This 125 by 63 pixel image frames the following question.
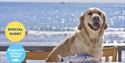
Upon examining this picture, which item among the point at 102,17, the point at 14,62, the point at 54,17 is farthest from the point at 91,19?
the point at 54,17

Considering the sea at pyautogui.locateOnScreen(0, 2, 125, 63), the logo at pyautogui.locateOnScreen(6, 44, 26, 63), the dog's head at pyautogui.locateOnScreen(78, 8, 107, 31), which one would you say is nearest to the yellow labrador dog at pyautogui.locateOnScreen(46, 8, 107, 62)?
the dog's head at pyautogui.locateOnScreen(78, 8, 107, 31)

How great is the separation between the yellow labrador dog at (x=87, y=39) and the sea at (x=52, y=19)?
1.21 m

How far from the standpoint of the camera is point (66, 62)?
1.51 m

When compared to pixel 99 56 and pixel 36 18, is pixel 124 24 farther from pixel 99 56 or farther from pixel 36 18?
pixel 99 56

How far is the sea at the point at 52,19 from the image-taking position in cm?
321

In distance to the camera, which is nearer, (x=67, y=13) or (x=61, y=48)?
(x=61, y=48)

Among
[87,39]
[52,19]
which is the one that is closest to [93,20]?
[87,39]

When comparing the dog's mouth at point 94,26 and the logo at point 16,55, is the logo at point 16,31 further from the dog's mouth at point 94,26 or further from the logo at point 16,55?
the dog's mouth at point 94,26

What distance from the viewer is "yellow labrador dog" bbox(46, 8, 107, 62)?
5.47 feet

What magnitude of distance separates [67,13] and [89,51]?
2.71 meters

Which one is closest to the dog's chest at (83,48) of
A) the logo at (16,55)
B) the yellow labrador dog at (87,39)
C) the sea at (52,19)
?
the yellow labrador dog at (87,39)

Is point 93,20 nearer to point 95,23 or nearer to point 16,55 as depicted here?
point 95,23

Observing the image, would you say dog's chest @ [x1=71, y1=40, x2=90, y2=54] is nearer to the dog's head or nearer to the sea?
the dog's head

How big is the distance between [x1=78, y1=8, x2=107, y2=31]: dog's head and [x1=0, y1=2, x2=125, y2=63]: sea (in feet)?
4.06
